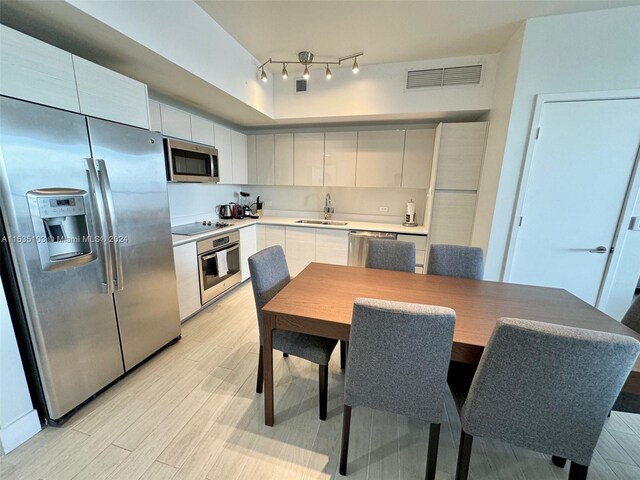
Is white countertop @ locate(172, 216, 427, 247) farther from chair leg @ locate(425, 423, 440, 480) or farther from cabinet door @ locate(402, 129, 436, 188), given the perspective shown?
chair leg @ locate(425, 423, 440, 480)

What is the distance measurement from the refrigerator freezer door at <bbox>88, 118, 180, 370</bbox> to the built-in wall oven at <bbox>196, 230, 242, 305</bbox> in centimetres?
53

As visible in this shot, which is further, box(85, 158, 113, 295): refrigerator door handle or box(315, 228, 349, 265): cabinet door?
box(315, 228, 349, 265): cabinet door

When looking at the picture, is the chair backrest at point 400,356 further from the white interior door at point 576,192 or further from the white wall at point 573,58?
the white wall at point 573,58

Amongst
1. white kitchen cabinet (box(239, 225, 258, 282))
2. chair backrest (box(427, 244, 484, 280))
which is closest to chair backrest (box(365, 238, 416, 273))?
chair backrest (box(427, 244, 484, 280))

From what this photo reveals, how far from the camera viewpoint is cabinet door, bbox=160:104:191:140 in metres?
2.47

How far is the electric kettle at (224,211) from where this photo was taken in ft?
12.3

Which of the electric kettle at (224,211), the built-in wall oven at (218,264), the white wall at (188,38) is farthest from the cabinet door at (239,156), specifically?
the built-in wall oven at (218,264)

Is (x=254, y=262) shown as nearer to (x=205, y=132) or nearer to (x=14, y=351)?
(x=14, y=351)

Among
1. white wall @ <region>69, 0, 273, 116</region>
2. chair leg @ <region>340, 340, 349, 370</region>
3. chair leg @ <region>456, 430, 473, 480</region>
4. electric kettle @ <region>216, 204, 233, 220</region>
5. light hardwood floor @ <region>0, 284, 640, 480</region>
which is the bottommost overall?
light hardwood floor @ <region>0, 284, 640, 480</region>

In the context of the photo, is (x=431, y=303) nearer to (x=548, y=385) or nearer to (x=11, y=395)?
(x=548, y=385)

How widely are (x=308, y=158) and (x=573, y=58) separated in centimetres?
280

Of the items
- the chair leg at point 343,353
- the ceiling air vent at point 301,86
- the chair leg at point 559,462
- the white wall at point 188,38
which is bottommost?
the chair leg at point 559,462

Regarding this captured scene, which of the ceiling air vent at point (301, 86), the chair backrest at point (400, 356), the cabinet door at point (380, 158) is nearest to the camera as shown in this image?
the chair backrest at point (400, 356)

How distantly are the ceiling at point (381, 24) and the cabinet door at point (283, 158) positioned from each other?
1.15 m
